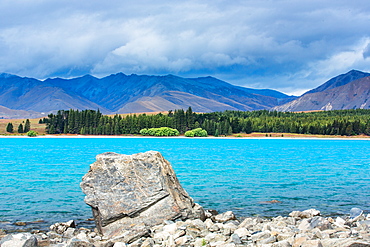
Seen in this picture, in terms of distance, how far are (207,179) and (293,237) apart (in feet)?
93.9

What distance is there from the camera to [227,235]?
1975cm

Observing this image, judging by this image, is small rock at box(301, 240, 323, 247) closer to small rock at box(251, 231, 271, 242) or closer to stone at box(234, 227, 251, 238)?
small rock at box(251, 231, 271, 242)

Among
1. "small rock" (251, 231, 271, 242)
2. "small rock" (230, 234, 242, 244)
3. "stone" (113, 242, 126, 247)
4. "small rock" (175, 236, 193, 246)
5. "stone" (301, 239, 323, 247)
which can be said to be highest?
"stone" (301, 239, 323, 247)

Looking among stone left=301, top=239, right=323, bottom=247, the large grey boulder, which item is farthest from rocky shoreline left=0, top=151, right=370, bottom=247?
stone left=301, top=239, right=323, bottom=247

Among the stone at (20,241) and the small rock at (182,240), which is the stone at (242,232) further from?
the stone at (20,241)

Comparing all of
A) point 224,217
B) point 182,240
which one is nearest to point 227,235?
point 182,240

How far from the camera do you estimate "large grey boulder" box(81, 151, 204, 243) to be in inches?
829

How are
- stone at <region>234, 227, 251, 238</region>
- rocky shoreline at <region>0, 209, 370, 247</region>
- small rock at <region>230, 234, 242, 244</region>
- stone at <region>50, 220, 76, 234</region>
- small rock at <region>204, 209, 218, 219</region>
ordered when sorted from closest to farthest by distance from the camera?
rocky shoreline at <region>0, 209, 370, 247</region> < small rock at <region>230, 234, 242, 244</region> < stone at <region>234, 227, 251, 238</region> < stone at <region>50, 220, 76, 234</region> < small rock at <region>204, 209, 218, 219</region>

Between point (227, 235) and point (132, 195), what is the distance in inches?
226

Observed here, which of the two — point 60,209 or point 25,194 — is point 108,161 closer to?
point 60,209

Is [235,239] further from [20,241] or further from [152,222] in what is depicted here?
[20,241]

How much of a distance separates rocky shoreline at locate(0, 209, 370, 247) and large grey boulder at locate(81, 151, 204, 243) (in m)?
0.81

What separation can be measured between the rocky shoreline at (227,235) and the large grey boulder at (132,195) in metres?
0.81

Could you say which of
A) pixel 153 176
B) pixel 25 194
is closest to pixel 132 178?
pixel 153 176
